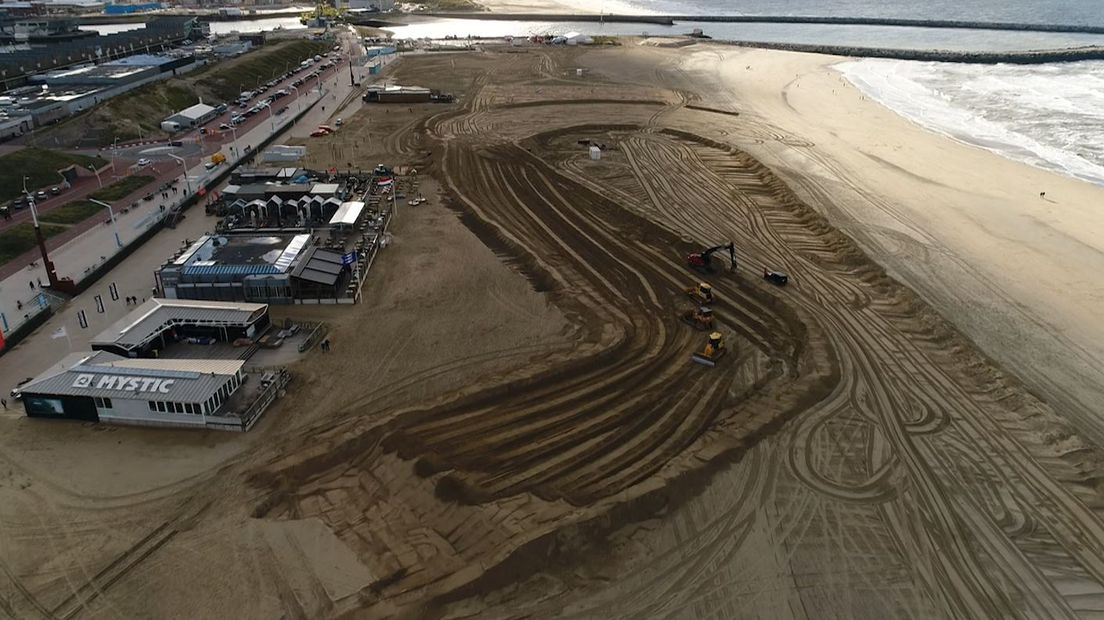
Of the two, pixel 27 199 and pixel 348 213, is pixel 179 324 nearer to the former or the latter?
pixel 348 213

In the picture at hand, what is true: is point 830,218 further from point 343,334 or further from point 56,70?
point 56,70

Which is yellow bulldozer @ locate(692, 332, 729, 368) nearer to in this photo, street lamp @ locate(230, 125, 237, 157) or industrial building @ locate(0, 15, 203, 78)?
street lamp @ locate(230, 125, 237, 157)

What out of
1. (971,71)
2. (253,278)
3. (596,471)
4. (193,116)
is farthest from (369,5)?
(596,471)

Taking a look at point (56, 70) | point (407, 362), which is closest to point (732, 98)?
point (407, 362)

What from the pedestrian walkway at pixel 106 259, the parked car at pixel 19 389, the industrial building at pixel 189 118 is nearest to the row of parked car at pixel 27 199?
the pedestrian walkway at pixel 106 259

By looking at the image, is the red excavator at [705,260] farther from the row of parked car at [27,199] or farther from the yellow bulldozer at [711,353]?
the row of parked car at [27,199]

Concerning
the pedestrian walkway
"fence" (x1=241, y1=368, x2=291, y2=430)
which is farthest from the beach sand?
the pedestrian walkway
